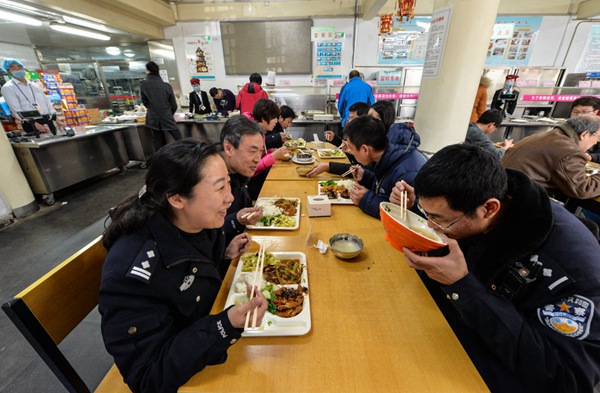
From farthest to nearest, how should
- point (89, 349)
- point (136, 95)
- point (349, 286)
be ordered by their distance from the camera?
point (136, 95)
point (89, 349)
point (349, 286)

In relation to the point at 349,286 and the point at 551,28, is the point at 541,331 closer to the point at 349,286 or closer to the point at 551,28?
→ the point at 349,286

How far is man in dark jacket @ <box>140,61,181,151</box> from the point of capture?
5367 millimetres

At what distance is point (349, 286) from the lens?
4.20 ft

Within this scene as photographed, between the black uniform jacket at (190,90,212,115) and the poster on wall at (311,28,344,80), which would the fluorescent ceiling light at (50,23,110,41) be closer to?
the black uniform jacket at (190,90,212,115)

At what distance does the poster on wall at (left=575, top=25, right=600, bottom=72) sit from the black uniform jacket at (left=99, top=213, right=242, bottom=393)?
10398 mm

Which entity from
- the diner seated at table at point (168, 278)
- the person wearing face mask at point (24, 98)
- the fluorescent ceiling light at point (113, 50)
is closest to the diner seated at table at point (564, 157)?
the diner seated at table at point (168, 278)

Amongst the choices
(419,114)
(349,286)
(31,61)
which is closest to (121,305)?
(349,286)

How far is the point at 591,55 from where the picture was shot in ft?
21.9

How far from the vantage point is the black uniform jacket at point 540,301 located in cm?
84

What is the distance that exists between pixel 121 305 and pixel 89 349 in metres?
1.77

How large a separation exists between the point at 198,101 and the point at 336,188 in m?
6.39

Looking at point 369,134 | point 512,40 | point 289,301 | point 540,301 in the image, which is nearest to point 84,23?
point 369,134

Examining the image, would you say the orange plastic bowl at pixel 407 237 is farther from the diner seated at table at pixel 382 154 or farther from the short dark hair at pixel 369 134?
the short dark hair at pixel 369 134

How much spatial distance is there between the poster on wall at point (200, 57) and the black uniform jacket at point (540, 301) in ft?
27.2
